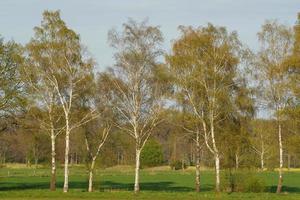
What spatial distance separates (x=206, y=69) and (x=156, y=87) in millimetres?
4797

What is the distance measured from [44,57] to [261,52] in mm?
18557

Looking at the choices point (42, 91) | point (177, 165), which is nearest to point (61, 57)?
point (42, 91)

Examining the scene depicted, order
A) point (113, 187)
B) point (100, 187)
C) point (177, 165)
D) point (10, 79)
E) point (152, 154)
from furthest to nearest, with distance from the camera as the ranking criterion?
point (152, 154), point (177, 165), point (113, 187), point (100, 187), point (10, 79)

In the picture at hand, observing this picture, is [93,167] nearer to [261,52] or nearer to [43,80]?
[43,80]

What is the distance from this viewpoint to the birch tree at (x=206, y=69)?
151 ft

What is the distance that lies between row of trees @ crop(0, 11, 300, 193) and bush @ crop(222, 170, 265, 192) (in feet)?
3.38

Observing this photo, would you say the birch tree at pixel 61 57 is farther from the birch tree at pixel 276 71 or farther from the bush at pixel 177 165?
the bush at pixel 177 165

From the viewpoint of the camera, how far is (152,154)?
119062mm

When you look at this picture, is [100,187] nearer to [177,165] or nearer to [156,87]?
[156,87]

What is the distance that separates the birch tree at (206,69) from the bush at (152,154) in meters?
69.8

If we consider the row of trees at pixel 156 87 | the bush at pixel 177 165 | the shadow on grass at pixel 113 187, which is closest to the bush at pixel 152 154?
the bush at pixel 177 165

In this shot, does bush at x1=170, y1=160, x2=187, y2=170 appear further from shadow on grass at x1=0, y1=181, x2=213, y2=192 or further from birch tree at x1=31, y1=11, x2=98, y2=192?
birch tree at x1=31, y1=11, x2=98, y2=192

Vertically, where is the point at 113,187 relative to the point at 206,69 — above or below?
below

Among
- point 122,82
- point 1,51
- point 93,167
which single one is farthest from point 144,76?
point 1,51
